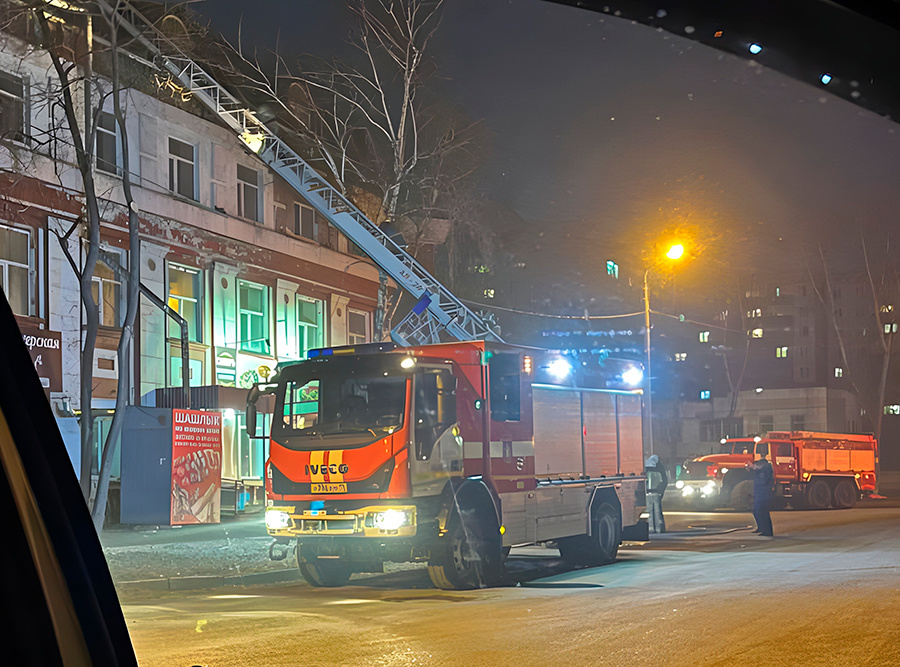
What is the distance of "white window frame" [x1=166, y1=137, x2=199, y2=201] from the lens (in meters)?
28.5

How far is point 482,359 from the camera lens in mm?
14133

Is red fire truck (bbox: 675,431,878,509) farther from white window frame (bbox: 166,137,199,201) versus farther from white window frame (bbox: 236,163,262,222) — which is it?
white window frame (bbox: 166,137,199,201)

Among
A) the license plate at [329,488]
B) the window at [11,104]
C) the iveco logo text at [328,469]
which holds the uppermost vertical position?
the window at [11,104]

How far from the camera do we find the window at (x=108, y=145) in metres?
25.9

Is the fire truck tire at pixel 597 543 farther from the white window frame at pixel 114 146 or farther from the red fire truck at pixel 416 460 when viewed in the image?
the white window frame at pixel 114 146

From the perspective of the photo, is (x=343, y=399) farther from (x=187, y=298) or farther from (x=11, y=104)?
(x=187, y=298)

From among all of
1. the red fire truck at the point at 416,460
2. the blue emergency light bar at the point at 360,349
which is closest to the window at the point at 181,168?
the red fire truck at the point at 416,460

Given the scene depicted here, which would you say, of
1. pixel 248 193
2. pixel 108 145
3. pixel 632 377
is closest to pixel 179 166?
pixel 108 145

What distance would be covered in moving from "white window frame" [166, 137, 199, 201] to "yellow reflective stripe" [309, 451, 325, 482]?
1680cm

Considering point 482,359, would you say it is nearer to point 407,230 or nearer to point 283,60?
point 283,60

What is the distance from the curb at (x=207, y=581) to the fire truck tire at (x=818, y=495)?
19.7 m

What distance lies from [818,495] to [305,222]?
1770 cm

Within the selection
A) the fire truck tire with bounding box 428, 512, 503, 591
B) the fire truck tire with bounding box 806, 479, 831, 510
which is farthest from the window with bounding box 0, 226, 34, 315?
the fire truck tire with bounding box 806, 479, 831, 510

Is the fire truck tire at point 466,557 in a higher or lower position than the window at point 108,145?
lower
